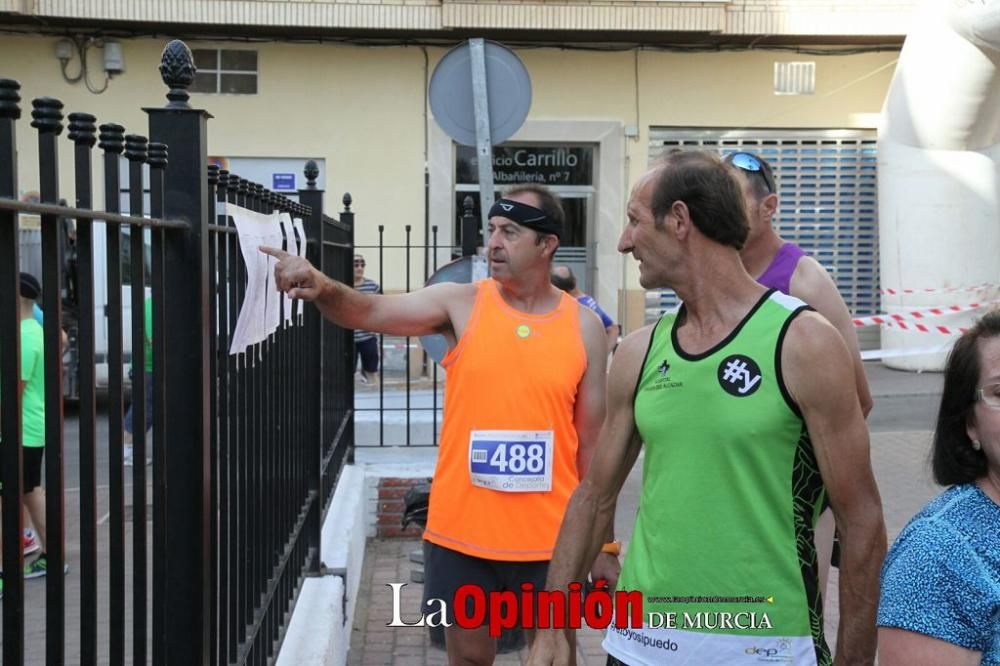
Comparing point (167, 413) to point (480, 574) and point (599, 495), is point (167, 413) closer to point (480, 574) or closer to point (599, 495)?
point (599, 495)

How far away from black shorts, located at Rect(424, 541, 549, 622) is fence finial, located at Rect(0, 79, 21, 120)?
9.12ft

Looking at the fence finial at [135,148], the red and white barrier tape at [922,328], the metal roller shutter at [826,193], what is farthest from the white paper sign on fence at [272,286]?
the metal roller shutter at [826,193]

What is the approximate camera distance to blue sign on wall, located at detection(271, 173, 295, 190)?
52.1 ft

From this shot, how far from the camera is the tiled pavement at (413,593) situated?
570 cm

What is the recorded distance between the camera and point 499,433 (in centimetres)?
420

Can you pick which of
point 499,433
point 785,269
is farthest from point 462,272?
point 785,269

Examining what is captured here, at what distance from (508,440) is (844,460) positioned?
1757 millimetres

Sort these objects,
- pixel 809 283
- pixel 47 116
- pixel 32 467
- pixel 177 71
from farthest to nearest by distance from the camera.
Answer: pixel 32 467, pixel 809 283, pixel 177 71, pixel 47 116

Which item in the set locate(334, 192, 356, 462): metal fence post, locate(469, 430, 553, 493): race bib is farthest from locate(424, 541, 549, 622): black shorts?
locate(334, 192, 356, 462): metal fence post

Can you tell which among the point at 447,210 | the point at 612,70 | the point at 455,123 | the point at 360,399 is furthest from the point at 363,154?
the point at 455,123

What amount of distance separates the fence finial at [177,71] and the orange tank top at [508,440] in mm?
1754

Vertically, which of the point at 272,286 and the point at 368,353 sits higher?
the point at 272,286

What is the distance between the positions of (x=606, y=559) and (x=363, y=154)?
12.5 m

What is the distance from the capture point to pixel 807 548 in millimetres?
2645
